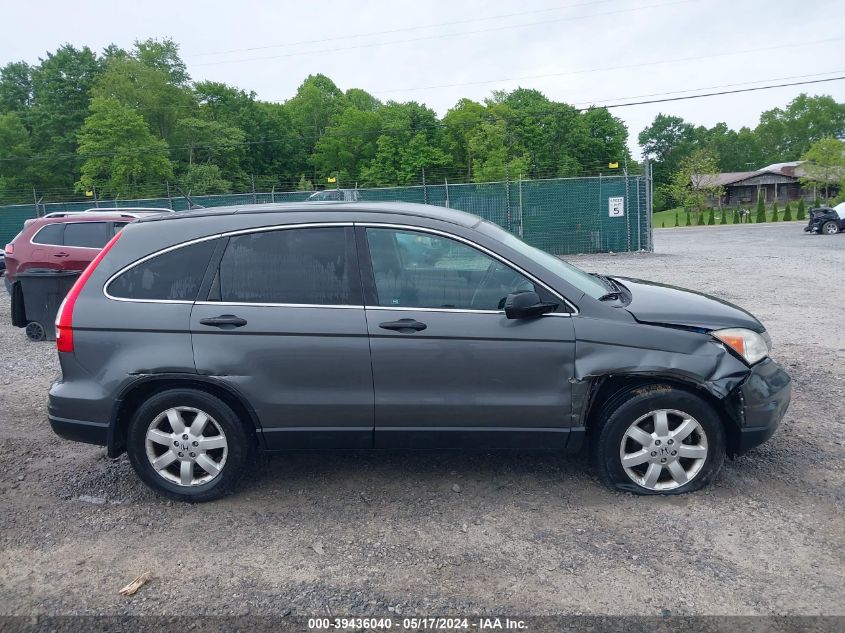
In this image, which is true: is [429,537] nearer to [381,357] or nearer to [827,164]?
[381,357]

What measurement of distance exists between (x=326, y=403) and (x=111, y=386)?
1277mm

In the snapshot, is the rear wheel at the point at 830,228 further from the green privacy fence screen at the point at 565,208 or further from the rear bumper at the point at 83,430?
the rear bumper at the point at 83,430

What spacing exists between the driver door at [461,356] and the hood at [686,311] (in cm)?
52

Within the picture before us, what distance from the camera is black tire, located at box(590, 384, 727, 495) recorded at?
3.94 metres

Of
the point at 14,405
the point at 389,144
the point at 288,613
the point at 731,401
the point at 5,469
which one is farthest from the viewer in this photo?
the point at 389,144

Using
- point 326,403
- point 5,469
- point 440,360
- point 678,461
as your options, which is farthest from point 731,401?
point 5,469

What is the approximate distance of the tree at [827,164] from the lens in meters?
65.8

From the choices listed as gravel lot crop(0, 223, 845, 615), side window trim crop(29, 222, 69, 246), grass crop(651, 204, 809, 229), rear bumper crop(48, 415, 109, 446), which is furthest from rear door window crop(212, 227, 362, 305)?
grass crop(651, 204, 809, 229)

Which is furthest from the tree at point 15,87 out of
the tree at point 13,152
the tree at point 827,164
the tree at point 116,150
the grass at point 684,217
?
the tree at point 827,164

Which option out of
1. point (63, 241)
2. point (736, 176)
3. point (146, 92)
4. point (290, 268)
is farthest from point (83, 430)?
point (736, 176)

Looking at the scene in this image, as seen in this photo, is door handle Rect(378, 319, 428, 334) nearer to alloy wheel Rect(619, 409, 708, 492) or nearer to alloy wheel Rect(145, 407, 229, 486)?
alloy wheel Rect(145, 407, 229, 486)

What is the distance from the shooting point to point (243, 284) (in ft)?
13.6

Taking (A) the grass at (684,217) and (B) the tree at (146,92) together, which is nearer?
(A) the grass at (684,217)

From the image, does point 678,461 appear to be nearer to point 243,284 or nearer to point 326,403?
point 326,403
